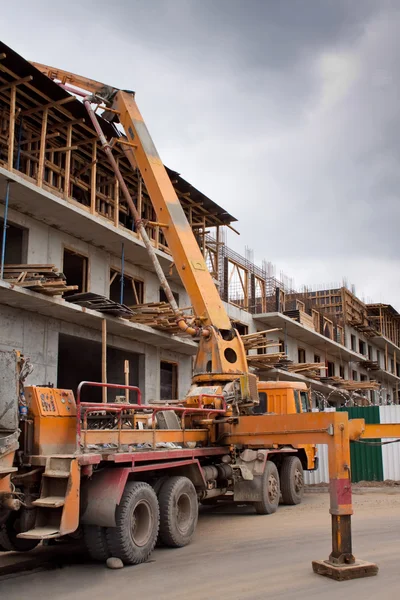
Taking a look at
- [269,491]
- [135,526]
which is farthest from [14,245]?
[135,526]

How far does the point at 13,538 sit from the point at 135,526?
1.69 m

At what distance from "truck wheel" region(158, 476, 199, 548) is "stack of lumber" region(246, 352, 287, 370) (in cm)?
1613

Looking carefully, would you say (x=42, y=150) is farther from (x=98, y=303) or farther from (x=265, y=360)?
(x=265, y=360)

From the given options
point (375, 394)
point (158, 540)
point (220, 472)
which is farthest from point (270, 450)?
point (375, 394)

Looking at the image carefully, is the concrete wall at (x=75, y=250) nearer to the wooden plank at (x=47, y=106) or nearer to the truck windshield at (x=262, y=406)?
the wooden plank at (x=47, y=106)

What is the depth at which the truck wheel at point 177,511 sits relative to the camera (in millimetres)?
9281

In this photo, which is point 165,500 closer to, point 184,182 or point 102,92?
point 102,92

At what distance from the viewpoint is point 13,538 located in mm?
8641

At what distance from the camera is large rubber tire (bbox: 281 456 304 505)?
48.2ft

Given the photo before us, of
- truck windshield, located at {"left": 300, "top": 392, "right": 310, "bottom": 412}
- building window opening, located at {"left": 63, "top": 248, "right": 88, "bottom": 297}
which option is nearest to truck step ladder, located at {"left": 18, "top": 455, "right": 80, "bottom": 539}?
truck windshield, located at {"left": 300, "top": 392, "right": 310, "bottom": 412}

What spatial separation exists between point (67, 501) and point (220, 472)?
184 inches

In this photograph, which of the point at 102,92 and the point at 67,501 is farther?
the point at 102,92

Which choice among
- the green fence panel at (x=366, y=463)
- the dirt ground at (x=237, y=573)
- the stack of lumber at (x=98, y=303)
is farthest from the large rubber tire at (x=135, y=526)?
the green fence panel at (x=366, y=463)

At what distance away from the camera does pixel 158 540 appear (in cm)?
948
